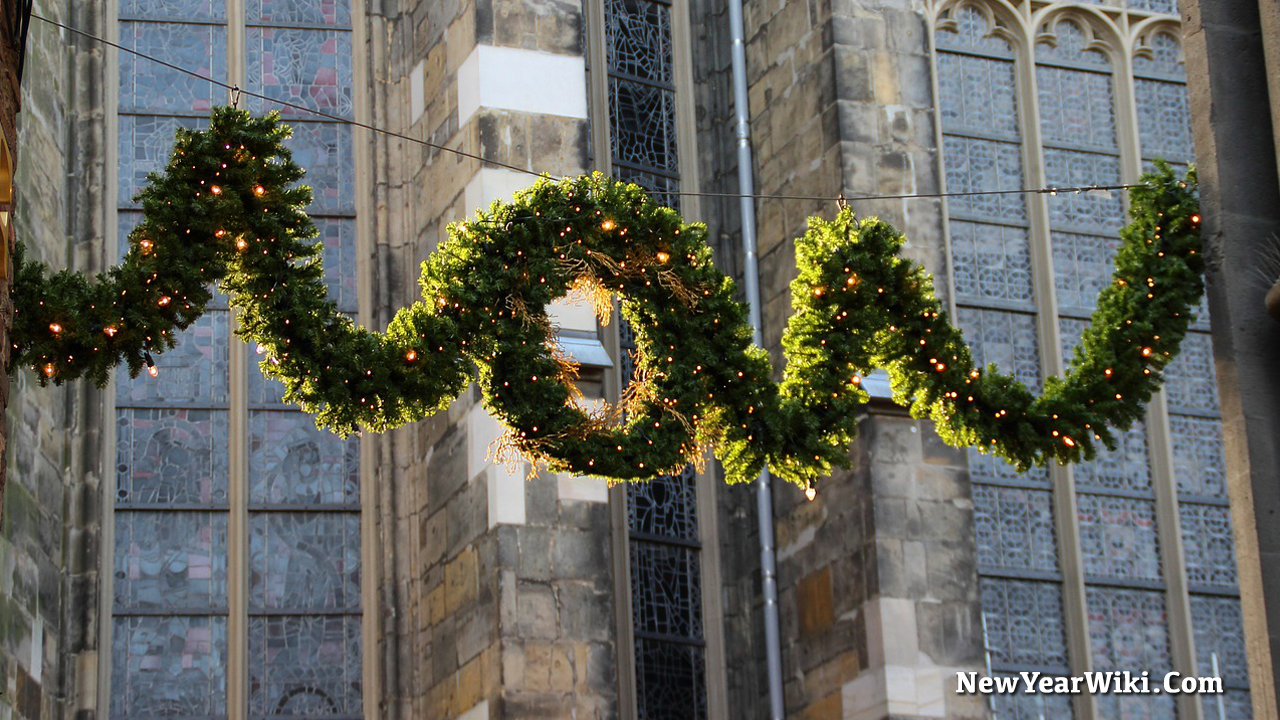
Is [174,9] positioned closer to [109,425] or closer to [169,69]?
[169,69]

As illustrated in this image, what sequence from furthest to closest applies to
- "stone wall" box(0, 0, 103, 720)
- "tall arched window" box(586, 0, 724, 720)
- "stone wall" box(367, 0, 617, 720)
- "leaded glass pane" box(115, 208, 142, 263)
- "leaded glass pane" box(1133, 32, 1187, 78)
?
"leaded glass pane" box(1133, 32, 1187, 78), "leaded glass pane" box(115, 208, 142, 263), "tall arched window" box(586, 0, 724, 720), "stone wall" box(367, 0, 617, 720), "stone wall" box(0, 0, 103, 720)

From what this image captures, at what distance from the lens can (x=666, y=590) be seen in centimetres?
1431

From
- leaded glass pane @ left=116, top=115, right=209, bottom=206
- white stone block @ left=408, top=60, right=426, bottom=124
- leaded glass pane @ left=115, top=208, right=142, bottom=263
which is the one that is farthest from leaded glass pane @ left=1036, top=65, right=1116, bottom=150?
leaded glass pane @ left=115, top=208, right=142, bottom=263

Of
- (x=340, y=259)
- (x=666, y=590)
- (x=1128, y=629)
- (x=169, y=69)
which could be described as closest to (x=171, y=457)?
(x=340, y=259)

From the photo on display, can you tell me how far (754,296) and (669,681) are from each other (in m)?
2.48

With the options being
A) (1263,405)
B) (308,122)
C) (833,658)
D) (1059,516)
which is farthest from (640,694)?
(1263,405)

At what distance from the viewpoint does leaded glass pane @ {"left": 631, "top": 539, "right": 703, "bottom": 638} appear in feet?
46.4

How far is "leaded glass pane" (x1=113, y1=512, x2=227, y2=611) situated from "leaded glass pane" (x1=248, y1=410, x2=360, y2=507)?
0.37m

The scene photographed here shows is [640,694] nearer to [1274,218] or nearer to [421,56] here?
[421,56]

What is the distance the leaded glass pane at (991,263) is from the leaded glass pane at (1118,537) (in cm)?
138

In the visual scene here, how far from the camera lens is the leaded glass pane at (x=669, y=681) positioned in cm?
Result: 1395

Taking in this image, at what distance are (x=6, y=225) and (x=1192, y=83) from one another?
16.8 ft

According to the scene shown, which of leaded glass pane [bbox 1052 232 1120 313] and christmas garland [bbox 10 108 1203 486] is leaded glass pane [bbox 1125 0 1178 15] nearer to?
leaded glass pane [bbox 1052 232 1120 313]

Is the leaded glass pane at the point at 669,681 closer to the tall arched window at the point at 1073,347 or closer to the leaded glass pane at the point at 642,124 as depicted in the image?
the tall arched window at the point at 1073,347
